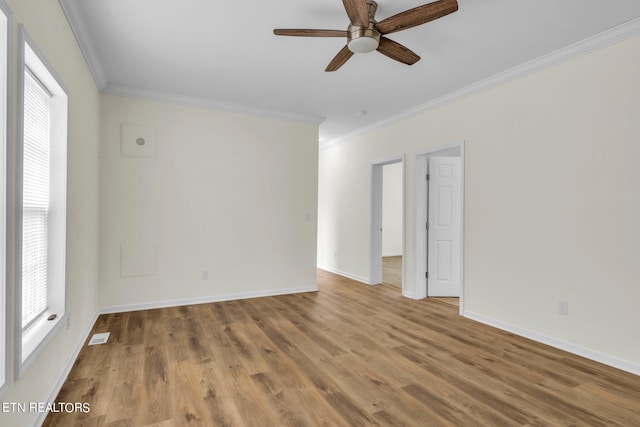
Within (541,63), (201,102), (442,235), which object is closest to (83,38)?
(201,102)

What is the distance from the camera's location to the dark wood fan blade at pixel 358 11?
6.72ft

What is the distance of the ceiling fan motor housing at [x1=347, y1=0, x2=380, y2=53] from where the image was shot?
7.66ft

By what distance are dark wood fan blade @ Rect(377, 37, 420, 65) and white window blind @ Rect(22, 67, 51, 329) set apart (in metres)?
2.28

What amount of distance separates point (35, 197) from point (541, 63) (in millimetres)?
4229

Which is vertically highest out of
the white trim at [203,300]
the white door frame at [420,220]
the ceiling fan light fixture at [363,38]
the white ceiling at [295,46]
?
the white ceiling at [295,46]

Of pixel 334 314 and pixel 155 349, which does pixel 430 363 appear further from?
pixel 155 349

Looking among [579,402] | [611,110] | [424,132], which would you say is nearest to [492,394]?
[579,402]

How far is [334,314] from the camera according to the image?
4.03m

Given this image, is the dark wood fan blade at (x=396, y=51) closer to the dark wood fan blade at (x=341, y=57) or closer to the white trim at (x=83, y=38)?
the dark wood fan blade at (x=341, y=57)

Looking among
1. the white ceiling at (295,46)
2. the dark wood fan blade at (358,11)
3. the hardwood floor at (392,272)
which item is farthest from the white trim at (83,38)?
the hardwood floor at (392,272)

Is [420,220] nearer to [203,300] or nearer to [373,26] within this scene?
[373,26]

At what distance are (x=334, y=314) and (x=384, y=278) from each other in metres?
2.50

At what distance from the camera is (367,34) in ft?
7.71

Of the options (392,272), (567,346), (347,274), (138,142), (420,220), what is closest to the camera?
(567,346)
